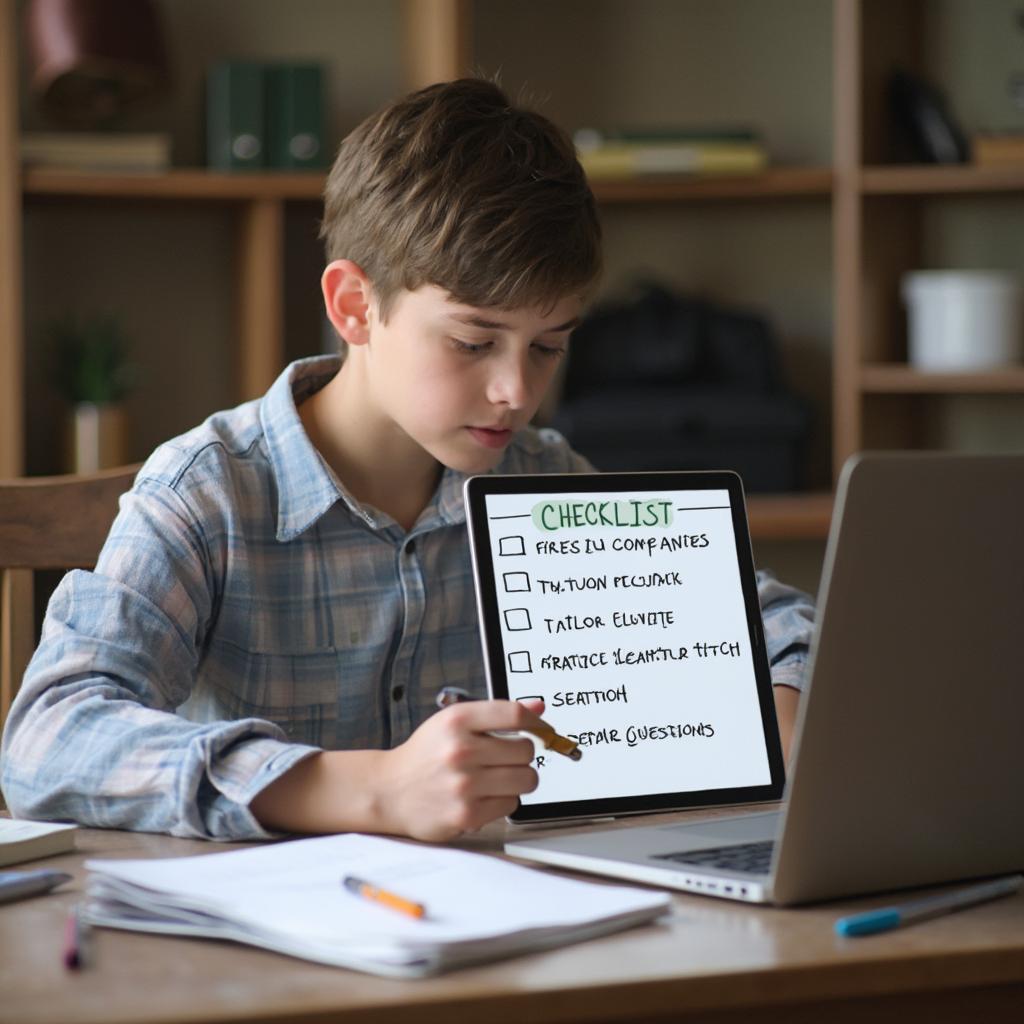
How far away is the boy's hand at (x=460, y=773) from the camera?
3.12ft

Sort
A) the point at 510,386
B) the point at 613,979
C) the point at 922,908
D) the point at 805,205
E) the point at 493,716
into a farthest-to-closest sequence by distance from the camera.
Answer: the point at 805,205 → the point at 510,386 → the point at 493,716 → the point at 922,908 → the point at 613,979

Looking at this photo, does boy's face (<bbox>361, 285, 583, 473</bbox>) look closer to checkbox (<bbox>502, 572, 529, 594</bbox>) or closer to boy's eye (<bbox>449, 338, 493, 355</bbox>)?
boy's eye (<bbox>449, 338, 493, 355</bbox>)

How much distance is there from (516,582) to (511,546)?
0.03 m

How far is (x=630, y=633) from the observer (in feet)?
3.84

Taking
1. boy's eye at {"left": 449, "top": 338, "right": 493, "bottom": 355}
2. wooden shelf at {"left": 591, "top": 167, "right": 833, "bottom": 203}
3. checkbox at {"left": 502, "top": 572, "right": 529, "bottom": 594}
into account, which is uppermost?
wooden shelf at {"left": 591, "top": 167, "right": 833, "bottom": 203}

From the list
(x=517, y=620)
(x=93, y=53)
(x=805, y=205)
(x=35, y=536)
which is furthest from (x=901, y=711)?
(x=805, y=205)

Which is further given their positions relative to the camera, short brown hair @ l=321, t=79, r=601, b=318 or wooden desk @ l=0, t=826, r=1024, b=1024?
short brown hair @ l=321, t=79, r=601, b=318

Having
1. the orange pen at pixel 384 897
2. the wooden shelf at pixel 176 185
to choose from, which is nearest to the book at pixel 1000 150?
the wooden shelf at pixel 176 185

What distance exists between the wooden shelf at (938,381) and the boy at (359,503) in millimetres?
1496

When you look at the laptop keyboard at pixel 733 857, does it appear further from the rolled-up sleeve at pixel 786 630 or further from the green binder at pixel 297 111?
the green binder at pixel 297 111

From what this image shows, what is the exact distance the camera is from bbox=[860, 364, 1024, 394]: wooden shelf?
278 centimetres

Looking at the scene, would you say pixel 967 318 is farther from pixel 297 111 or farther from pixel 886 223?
pixel 297 111

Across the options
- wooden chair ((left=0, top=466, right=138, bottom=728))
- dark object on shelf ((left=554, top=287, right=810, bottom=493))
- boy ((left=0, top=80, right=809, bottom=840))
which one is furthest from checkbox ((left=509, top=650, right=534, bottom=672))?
dark object on shelf ((left=554, top=287, right=810, bottom=493))

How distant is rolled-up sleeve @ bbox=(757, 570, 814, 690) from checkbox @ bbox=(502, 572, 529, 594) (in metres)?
0.28
